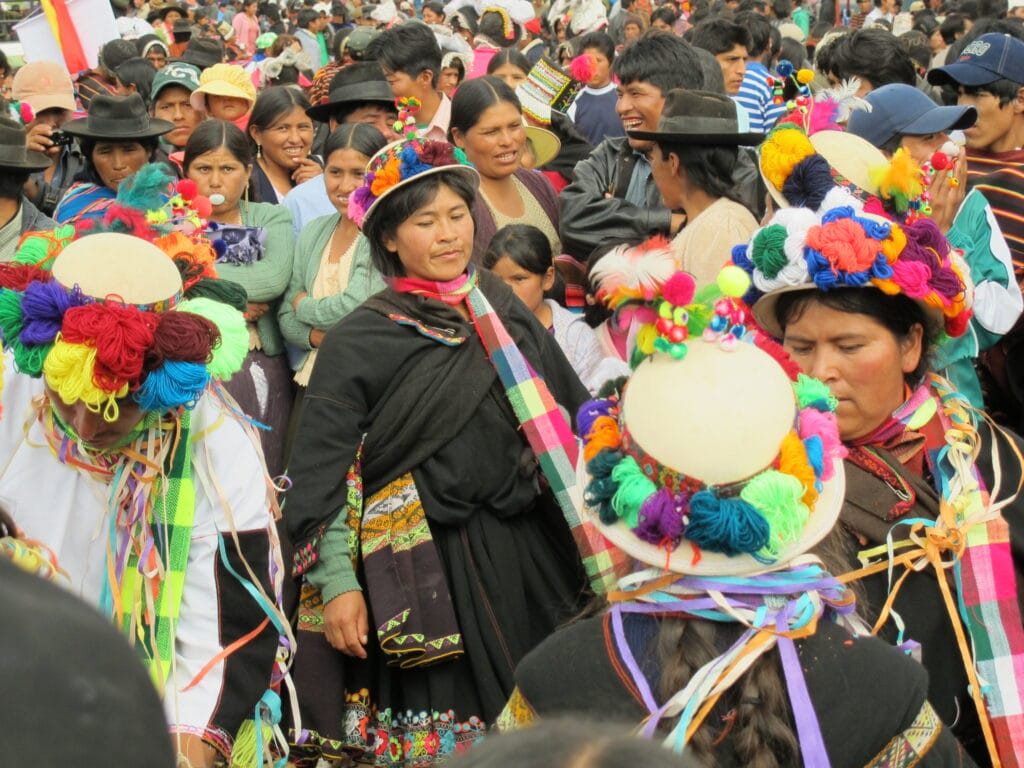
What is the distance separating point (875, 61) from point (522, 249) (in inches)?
107

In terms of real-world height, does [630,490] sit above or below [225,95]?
above

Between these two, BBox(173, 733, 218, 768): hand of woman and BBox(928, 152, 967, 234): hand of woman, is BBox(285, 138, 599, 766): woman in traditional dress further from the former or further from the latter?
BBox(928, 152, 967, 234): hand of woman

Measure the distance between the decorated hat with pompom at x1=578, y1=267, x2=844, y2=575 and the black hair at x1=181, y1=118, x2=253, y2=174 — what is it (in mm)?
3915

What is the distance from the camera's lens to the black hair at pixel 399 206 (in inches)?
154

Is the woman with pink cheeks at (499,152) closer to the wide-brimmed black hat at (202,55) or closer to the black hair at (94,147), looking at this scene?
the black hair at (94,147)

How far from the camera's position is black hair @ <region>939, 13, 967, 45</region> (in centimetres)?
1098

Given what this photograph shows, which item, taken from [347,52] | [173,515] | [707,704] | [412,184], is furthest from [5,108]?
[707,704]

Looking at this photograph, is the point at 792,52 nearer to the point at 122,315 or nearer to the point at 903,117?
the point at 903,117

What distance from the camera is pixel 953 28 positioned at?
11031mm

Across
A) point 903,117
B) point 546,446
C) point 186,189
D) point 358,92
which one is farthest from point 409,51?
point 546,446

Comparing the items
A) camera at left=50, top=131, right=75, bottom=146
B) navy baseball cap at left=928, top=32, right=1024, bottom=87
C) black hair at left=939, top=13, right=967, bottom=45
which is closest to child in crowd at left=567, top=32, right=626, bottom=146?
navy baseball cap at left=928, top=32, right=1024, bottom=87

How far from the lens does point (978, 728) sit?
289 centimetres

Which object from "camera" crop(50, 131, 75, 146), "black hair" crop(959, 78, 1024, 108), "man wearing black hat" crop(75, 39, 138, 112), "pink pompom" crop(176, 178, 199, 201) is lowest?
"man wearing black hat" crop(75, 39, 138, 112)

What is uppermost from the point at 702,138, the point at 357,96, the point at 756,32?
the point at 702,138
